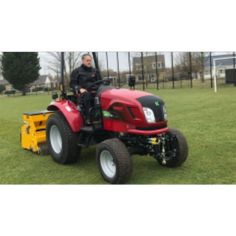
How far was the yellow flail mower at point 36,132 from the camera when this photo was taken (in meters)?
6.63

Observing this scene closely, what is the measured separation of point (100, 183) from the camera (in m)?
4.77

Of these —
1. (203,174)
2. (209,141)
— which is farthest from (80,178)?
(209,141)

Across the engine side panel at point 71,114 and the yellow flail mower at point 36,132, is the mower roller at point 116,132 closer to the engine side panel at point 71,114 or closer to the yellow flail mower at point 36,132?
the engine side panel at point 71,114

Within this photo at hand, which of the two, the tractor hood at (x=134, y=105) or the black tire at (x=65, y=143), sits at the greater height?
the tractor hood at (x=134, y=105)

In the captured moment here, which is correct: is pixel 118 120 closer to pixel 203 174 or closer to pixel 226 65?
pixel 203 174

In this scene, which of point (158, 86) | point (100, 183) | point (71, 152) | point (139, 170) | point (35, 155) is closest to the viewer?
point (100, 183)

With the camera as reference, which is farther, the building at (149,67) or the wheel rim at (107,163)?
the building at (149,67)

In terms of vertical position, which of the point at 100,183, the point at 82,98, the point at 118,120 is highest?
the point at 82,98

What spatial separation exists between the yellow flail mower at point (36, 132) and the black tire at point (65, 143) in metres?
0.77

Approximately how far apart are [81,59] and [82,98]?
0.68 m

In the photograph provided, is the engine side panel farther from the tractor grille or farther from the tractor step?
the tractor grille

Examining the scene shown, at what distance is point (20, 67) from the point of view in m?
33.6

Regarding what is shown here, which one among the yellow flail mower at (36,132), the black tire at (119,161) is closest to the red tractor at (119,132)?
the black tire at (119,161)

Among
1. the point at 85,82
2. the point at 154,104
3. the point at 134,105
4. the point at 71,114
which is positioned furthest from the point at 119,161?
the point at 85,82
